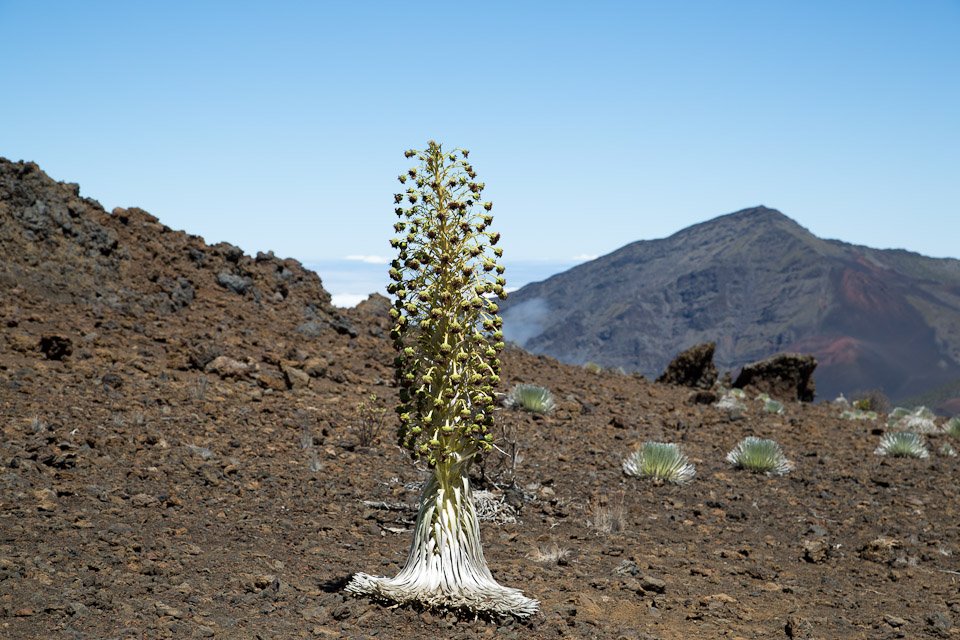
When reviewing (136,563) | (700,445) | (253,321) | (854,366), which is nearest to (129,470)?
(136,563)

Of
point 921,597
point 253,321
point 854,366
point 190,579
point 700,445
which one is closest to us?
point 190,579

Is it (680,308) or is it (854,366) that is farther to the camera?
(680,308)

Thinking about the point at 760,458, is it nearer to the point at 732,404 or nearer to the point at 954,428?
the point at 732,404

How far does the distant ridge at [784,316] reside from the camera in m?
152

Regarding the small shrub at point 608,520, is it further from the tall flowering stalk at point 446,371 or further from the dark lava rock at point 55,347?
the dark lava rock at point 55,347

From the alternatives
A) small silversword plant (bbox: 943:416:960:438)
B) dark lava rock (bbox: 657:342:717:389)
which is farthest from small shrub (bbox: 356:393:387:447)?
small silversword plant (bbox: 943:416:960:438)

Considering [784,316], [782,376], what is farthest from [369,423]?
[784,316]

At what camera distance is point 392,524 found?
22.3 ft

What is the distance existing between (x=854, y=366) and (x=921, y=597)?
153 meters

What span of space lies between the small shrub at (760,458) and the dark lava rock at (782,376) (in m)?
8.91

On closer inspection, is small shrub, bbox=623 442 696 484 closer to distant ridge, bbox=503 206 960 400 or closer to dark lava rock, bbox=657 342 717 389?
dark lava rock, bbox=657 342 717 389

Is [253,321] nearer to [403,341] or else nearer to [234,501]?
[234,501]

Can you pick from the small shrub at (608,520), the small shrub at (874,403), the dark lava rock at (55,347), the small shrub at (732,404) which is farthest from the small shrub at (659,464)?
the small shrub at (874,403)

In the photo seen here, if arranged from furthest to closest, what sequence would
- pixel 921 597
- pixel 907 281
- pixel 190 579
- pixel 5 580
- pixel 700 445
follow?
pixel 907 281, pixel 700 445, pixel 921 597, pixel 190 579, pixel 5 580
